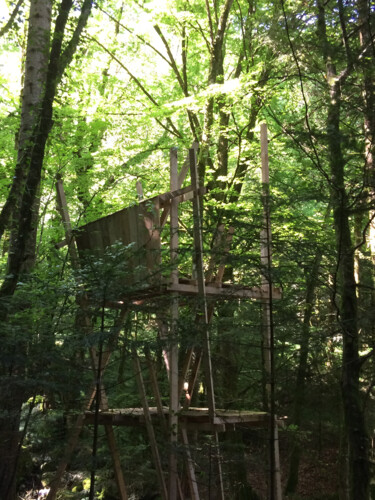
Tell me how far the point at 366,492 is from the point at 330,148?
3.13 metres

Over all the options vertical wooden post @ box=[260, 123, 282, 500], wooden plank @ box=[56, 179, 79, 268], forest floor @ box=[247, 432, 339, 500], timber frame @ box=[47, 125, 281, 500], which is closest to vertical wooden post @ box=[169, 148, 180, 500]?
timber frame @ box=[47, 125, 281, 500]

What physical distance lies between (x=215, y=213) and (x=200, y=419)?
13.4 ft

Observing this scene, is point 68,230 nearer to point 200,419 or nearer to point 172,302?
point 172,302

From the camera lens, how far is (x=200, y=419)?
599cm

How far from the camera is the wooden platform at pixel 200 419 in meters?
5.71

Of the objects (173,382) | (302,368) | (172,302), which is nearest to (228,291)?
(172,302)

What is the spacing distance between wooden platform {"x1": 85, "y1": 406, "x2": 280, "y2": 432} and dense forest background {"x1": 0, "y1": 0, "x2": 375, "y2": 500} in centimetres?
29

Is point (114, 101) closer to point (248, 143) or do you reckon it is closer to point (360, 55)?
point (248, 143)

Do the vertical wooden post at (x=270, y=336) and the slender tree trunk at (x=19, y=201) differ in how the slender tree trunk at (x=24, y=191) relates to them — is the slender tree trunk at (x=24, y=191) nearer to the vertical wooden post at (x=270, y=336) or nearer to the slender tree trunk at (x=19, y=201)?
the slender tree trunk at (x=19, y=201)

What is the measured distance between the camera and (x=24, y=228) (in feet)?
16.7

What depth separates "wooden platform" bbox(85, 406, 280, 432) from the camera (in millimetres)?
5707

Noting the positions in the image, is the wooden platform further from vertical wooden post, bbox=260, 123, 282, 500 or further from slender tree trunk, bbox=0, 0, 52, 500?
slender tree trunk, bbox=0, 0, 52, 500

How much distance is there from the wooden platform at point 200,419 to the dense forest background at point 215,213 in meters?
0.29

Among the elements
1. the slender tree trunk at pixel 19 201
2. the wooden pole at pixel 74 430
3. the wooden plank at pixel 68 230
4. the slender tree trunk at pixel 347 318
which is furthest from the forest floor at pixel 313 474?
the wooden plank at pixel 68 230
